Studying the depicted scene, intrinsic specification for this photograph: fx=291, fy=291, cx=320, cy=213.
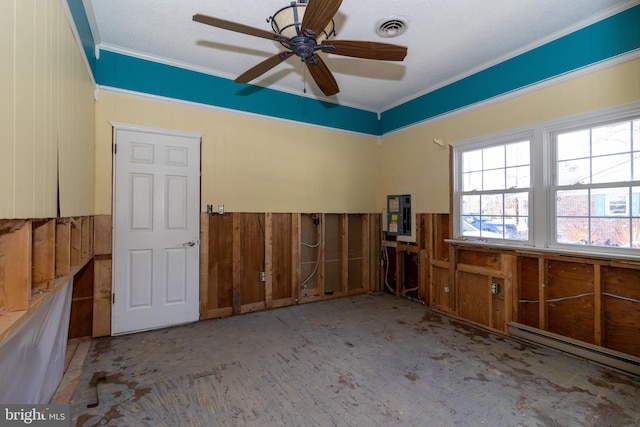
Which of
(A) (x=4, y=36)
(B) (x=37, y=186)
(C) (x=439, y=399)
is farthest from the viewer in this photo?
(C) (x=439, y=399)

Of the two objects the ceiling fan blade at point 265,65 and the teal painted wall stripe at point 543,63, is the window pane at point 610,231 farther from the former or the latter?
the ceiling fan blade at point 265,65

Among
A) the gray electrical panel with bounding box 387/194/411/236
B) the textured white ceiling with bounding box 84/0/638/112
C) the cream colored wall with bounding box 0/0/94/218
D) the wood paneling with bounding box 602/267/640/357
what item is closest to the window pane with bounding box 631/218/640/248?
the wood paneling with bounding box 602/267/640/357

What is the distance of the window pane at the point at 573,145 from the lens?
2.79 m

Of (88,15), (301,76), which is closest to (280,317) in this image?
(301,76)

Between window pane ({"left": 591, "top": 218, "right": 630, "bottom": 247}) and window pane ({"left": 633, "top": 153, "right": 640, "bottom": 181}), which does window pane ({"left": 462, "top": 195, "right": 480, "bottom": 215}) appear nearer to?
window pane ({"left": 591, "top": 218, "right": 630, "bottom": 247})

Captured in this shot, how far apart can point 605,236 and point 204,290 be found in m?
4.23

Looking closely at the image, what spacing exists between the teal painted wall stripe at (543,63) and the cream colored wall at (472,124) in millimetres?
134

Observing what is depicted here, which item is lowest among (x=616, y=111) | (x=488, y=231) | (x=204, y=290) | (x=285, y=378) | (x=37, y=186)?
(x=285, y=378)

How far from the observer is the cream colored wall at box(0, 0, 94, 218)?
106cm

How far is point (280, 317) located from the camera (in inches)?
148

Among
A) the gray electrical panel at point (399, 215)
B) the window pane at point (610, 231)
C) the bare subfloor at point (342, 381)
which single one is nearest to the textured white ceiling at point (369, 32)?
the gray electrical panel at point (399, 215)

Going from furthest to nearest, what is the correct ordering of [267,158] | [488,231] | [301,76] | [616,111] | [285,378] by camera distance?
[267,158] → [301,76] → [488,231] → [616,111] → [285,378]

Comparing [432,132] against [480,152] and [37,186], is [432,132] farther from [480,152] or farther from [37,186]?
[37,186]

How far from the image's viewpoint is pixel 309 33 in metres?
1.95
